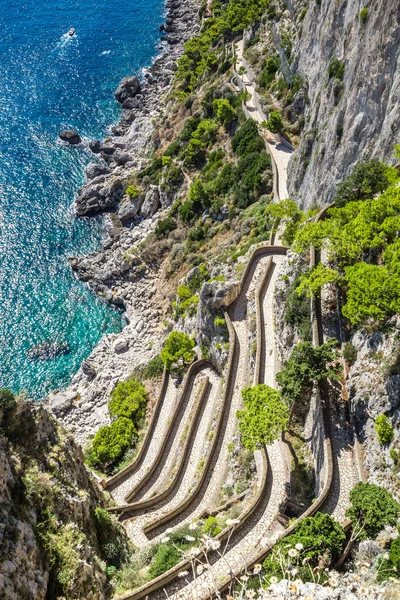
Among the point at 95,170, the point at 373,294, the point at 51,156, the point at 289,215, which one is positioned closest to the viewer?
the point at 373,294

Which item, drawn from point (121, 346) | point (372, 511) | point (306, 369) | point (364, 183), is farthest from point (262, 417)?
point (121, 346)

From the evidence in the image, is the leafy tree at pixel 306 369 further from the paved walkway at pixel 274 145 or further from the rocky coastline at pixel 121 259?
the paved walkway at pixel 274 145

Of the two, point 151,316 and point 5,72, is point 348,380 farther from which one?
point 5,72

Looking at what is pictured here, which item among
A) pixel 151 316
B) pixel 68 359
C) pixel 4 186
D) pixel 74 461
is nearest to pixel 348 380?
pixel 74 461

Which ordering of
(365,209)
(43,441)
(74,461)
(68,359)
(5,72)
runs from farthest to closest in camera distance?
(5,72) → (68,359) → (365,209) → (74,461) → (43,441)

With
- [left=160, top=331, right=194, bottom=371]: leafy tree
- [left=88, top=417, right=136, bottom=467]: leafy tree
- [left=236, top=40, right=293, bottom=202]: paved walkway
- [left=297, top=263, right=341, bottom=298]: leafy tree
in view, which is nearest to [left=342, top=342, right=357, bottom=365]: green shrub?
[left=297, top=263, right=341, bottom=298]: leafy tree

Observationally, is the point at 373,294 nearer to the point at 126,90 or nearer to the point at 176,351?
the point at 176,351
